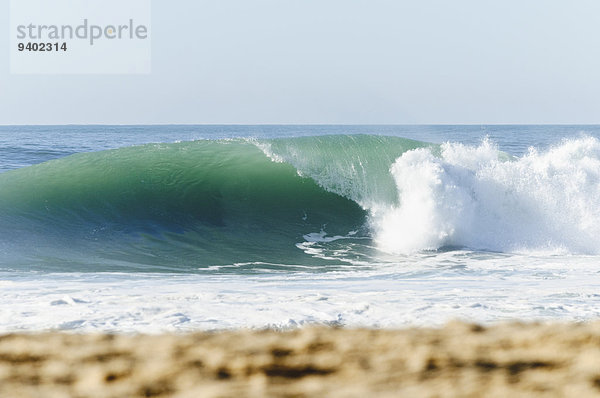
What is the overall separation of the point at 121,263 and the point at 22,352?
6.31 m

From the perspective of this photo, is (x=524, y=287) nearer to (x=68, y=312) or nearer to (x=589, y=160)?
(x=68, y=312)

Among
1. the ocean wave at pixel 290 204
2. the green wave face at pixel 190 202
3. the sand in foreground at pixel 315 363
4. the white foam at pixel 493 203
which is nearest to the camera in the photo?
the sand in foreground at pixel 315 363

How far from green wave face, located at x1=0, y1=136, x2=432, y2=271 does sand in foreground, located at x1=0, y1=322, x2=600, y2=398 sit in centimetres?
589

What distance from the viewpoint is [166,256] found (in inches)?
351

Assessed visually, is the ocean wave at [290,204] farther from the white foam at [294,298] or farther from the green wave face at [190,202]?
the white foam at [294,298]

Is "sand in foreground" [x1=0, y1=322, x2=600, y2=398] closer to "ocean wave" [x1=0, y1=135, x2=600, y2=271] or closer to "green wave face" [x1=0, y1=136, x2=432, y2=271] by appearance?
"green wave face" [x1=0, y1=136, x2=432, y2=271]

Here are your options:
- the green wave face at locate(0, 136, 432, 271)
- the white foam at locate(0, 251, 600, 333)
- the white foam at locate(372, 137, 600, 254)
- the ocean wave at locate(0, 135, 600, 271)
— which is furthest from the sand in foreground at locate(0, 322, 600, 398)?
the white foam at locate(372, 137, 600, 254)

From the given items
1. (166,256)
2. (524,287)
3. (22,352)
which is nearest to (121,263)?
(166,256)

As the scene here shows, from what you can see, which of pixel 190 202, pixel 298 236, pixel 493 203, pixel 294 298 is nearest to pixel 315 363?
pixel 294 298

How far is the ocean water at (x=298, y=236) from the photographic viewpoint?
5.24 meters

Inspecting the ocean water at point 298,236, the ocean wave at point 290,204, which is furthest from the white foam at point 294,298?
→ the ocean wave at point 290,204

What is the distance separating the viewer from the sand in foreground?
1.63m

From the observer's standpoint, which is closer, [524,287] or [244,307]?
[244,307]

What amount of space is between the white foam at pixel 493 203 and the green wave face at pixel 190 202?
97cm
